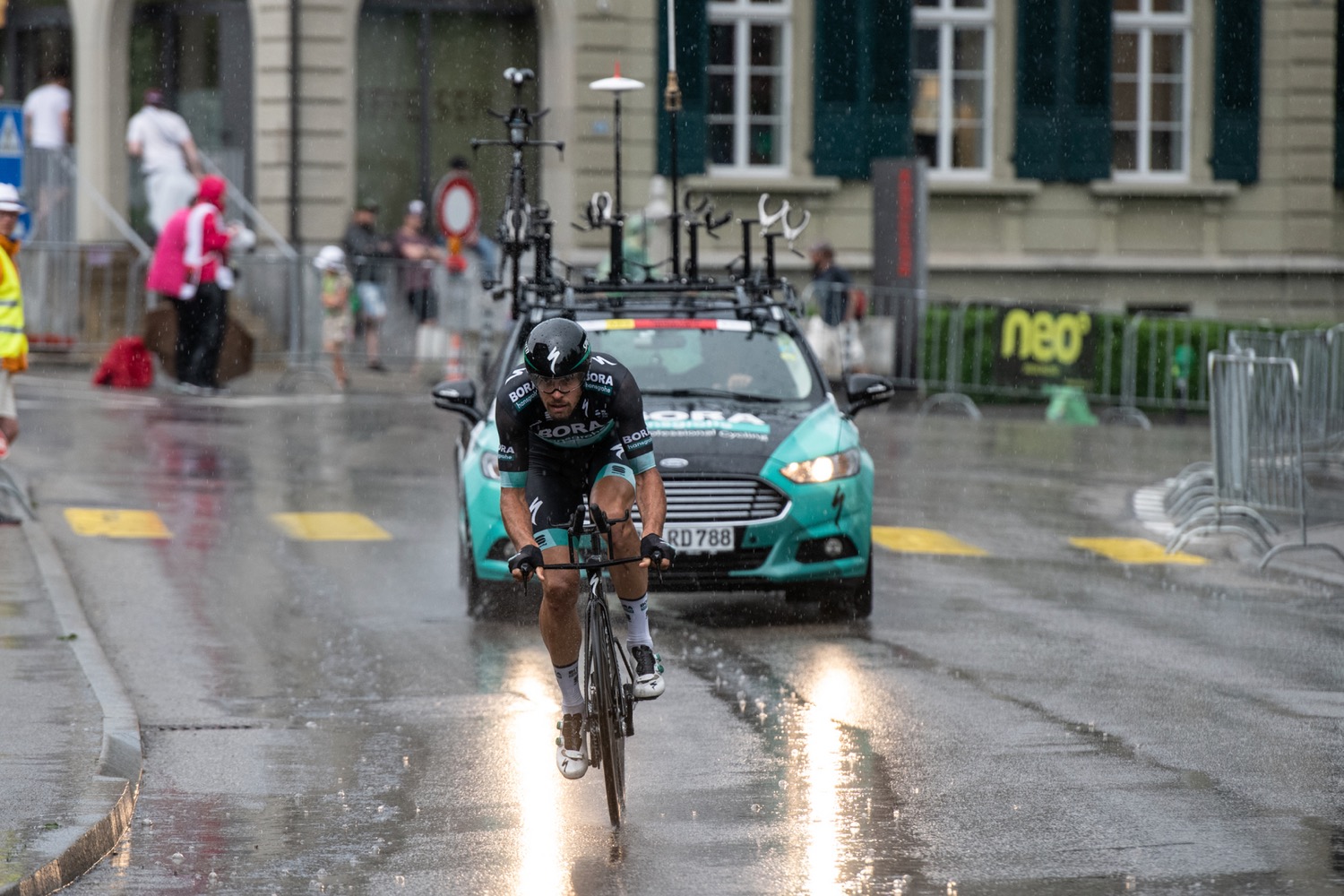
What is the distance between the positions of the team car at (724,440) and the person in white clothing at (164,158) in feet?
46.7

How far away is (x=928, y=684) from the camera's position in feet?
32.5

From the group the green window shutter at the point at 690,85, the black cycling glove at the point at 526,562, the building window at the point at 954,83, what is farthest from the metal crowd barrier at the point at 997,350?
the black cycling glove at the point at 526,562

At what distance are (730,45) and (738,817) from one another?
23.6 meters

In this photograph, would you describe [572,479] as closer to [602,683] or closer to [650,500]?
[650,500]

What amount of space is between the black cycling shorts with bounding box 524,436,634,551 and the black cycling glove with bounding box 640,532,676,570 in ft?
1.85

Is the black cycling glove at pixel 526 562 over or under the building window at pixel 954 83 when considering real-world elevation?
under

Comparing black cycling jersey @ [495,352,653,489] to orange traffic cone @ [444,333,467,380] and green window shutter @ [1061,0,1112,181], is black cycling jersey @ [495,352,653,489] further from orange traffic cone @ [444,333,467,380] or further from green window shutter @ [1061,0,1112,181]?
green window shutter @ [1061,0,1112,181]

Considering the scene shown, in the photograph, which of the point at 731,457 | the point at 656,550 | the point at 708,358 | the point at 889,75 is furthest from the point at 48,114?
the point at 656,550

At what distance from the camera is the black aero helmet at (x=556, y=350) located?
729cm

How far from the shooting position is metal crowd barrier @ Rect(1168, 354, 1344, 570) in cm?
1455

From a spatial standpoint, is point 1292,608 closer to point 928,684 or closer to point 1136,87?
point 928,684

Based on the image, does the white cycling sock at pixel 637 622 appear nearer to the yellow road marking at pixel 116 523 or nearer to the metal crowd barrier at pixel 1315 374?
the yellow road marking at pixel 116 523

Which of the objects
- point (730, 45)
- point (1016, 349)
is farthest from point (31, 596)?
point (730, 45)

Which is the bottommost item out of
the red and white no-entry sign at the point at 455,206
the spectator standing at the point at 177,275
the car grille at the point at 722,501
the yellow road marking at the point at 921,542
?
the yellow road marking at the point at 921,542
